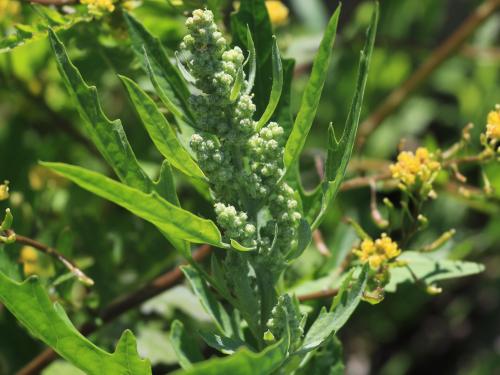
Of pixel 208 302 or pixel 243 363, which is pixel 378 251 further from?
pixel 243 363

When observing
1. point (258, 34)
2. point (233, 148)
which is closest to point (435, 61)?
point (258, 34)

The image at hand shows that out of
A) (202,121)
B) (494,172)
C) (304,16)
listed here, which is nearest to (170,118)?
(202,121)

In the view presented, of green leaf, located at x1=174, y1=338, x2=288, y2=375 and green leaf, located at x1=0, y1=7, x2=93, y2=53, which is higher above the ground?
green leaf, located at x1=0, y1=7, x2=93, y2=53

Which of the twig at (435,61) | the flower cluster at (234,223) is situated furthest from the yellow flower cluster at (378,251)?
the twig at (435,61)

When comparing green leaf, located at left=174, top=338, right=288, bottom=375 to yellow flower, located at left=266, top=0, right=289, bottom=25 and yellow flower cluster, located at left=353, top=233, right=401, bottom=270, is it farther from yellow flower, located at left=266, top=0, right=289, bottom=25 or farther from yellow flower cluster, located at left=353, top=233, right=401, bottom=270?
yellow flower, located at left=266, top=0, right=289, bottom=25

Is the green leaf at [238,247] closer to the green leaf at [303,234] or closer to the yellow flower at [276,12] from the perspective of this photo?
the green leaf at [303,234]

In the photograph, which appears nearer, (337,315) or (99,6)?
(337,315)

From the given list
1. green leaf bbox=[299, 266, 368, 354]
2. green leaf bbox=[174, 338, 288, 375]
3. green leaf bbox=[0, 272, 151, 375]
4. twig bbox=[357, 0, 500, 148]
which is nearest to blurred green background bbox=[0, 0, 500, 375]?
twig bbox=[357, 0, 500, 148]
